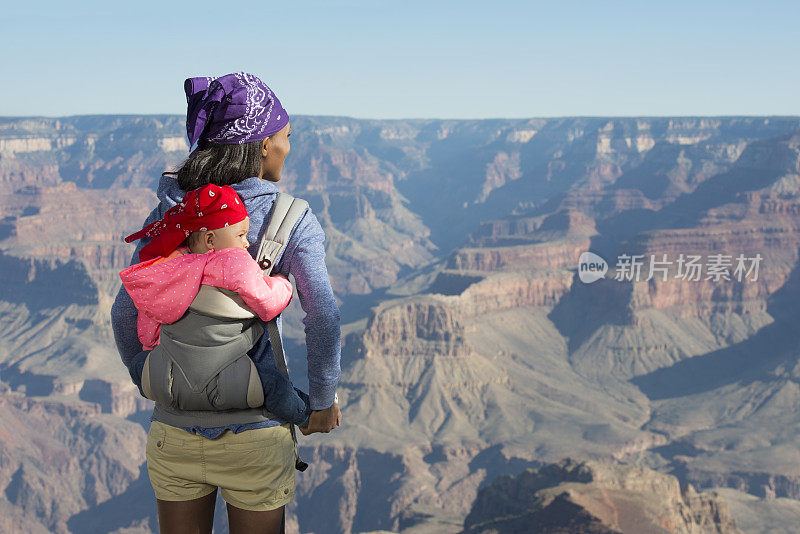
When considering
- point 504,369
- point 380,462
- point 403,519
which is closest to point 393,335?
point 504,369

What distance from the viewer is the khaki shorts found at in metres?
6.40

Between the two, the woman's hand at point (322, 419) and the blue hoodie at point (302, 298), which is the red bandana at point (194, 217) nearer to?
the blue hoodie at point (302, 298)

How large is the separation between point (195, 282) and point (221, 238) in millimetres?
408

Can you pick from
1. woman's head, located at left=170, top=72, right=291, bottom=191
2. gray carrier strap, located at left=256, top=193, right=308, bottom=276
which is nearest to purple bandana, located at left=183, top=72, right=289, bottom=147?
woman's head, located at left=170, top=72, right=291, bottom=191

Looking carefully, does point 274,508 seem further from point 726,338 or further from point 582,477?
point 726,338

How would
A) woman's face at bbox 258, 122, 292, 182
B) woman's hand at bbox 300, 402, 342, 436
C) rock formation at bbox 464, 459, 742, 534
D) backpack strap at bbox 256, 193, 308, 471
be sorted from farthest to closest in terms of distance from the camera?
rock formation at bbox 464, 459, 742, 534 → woman's face at bbox 258, 122, 292, 182 → woman's hand at bbox 300, 402, 342, 436 → backpack strap at bbox 256, 193, 308, 471

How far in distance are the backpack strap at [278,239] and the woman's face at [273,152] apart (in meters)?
0.42

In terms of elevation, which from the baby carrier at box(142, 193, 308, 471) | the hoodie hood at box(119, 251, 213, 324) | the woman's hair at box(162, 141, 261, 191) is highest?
the woman's hair at box(162, 141, 261, 191)

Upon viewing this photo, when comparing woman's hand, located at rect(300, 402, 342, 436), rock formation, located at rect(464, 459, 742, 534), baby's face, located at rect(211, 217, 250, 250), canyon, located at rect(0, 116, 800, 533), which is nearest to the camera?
baby's face, located at rect(211, 217, 250, 250)

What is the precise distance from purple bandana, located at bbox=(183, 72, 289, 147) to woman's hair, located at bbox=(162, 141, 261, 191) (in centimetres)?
6

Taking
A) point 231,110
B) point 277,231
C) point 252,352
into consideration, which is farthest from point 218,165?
point 252,352

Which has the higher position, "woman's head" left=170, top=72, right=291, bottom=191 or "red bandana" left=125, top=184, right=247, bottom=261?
"woman's head" left=170, top=72, right=291, bottom=191

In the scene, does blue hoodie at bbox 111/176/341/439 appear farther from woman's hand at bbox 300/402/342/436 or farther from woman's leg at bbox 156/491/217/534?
woman's leg at bbox 156/491/217/534

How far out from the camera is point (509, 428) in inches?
4090
